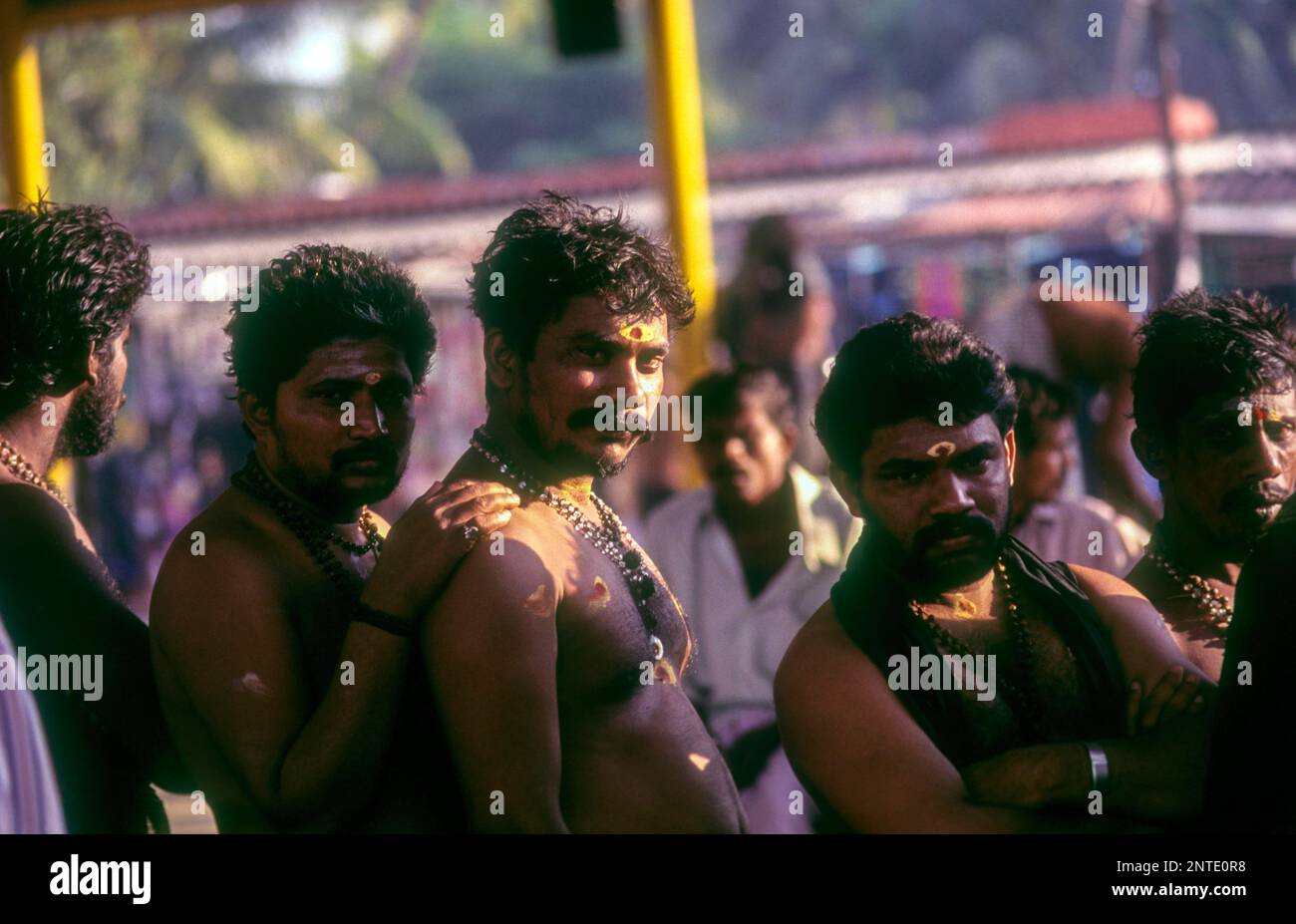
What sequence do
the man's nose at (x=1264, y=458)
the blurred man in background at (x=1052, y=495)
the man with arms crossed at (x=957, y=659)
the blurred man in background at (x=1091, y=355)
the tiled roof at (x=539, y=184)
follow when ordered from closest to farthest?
the man with arms crossed at (x=957, y=659), the man's nose at (x=1264, y=458), the blurred man in background at (x=1052, y=495), the blurred man in background at (x=1091, y=355), the tiled roof at (x=539, y=184)

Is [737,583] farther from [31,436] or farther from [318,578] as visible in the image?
[31,436]

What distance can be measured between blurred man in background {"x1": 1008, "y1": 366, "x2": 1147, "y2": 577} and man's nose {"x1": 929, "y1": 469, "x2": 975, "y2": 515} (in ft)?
4.03

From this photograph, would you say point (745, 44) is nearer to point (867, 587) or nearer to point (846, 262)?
point (846, 262)

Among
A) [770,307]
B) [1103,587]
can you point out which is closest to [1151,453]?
[1103,587]

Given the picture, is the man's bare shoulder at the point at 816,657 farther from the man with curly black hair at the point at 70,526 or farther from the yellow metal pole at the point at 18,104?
the yellow metal pole at the point at 18,104

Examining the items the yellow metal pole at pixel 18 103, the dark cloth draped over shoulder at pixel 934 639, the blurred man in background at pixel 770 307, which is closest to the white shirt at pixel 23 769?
the dark cloth draped over shoulder at pixel 934 639

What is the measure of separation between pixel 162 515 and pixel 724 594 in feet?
19.8

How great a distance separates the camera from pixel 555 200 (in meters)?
2.44

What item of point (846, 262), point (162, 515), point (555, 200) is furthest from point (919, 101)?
point (555, 200)

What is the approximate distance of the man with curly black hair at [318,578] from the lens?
222 centimetres

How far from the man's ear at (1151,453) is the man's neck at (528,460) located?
85 centimetres

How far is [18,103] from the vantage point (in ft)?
14.9

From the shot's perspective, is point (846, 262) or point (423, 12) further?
point (423, 12)

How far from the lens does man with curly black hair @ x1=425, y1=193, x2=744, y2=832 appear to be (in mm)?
2213
